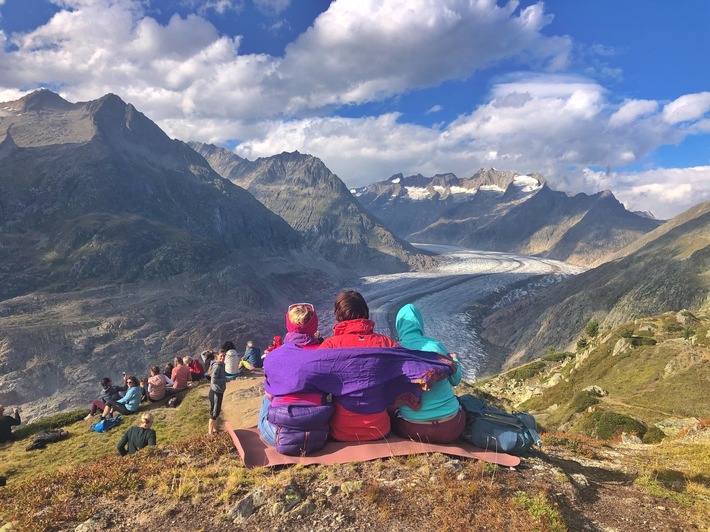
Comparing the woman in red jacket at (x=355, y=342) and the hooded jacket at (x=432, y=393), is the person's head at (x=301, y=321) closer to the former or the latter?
the woman in red jacket at (x=355, y=342)

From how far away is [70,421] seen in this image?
2050 cm

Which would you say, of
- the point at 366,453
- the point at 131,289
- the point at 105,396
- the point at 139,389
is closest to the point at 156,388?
the point at 139,389

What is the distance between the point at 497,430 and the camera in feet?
27.9

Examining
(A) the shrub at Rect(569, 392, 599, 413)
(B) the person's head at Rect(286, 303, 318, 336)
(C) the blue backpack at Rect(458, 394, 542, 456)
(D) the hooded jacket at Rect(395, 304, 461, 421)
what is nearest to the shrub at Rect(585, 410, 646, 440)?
(A) the shrub at Rect(569, 392, 599, 413)

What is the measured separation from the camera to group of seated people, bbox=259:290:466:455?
7480 mm

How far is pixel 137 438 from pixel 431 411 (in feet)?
28.1

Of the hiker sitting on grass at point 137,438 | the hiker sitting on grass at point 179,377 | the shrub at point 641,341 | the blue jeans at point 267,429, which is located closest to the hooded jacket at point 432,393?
the blue jeans at point 267,429

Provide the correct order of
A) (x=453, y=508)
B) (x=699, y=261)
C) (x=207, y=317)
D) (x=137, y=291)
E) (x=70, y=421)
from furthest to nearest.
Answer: (x=137, y=291), (x=207, y=317), (x=699, y=261), (x=70, y=421), (x=453, y=508)

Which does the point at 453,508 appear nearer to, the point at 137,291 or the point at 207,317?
the point at 207,317

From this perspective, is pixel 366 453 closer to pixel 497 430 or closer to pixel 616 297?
pixel 497 430

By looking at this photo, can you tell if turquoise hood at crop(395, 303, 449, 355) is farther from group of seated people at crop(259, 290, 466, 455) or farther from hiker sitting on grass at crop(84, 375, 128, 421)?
hiker sitting on grass at crop(84, 375, 128, 421)

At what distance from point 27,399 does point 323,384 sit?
4102 inches

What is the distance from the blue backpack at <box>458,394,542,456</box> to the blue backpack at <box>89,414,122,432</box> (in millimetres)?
16857

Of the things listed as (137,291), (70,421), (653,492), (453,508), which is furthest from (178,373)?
(137,291)
